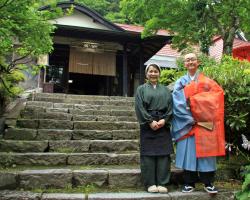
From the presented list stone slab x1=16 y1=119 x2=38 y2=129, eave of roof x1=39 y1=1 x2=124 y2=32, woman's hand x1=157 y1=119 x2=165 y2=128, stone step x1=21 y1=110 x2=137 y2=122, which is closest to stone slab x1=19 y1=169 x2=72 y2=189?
woman's hand x1=157 y1=119 x2=165 y2=128

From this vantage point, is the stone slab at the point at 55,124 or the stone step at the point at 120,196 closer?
the stone step at the point at 120,196

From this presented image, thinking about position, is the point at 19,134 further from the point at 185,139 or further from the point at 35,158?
the point at 185,139

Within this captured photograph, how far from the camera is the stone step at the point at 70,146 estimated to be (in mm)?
5930

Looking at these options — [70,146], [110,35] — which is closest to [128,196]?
[70,146]

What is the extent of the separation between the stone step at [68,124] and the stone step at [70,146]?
95 cm

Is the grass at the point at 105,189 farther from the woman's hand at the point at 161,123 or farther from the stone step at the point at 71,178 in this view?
the woman's hand at the point at 161,123

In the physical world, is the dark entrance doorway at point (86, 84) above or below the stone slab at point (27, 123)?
above

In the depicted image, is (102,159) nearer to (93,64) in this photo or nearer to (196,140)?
(196,140)

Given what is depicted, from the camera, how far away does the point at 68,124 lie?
7148mm

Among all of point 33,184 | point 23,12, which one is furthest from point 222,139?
point 23,12

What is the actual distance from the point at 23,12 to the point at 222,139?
3568mm

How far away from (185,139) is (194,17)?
795 cm

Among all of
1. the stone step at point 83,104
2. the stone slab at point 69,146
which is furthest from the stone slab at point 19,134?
the stone step at point 83,104

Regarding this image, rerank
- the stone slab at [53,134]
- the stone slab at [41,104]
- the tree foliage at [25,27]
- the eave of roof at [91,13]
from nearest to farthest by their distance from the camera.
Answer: the tree foliage at [25,27], the stone slab at [53,134], the stone slab at [41,104], the eave of roof at [91,13]
